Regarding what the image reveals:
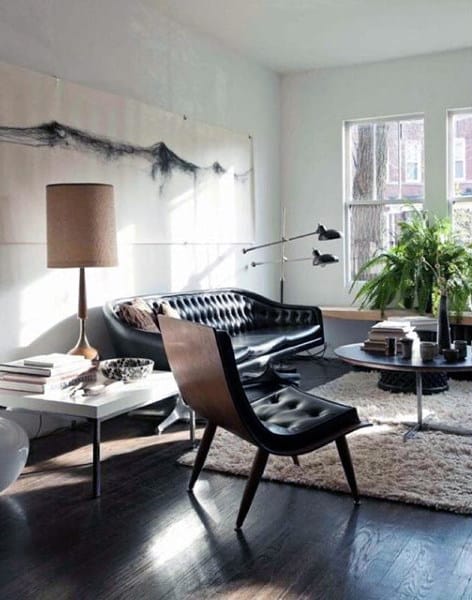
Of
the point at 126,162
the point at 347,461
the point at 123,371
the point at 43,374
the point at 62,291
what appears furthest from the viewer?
the point at 126,162

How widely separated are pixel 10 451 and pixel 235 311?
310cm

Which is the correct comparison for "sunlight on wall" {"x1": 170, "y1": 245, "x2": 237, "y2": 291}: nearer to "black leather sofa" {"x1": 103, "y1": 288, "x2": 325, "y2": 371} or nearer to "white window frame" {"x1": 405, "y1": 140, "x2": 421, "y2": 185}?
"black leather sofa" {"x1": 103, "y1": 288, "x2": 325, "y2": 371}

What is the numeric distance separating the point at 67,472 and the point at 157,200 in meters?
2.42

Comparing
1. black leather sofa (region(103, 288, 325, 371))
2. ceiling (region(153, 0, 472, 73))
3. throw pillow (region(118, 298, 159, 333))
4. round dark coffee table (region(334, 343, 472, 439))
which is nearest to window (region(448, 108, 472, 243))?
ceiling (region(153, 0, 472, 73))

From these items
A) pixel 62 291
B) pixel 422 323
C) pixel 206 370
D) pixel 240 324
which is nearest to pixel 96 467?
pixel 206 370

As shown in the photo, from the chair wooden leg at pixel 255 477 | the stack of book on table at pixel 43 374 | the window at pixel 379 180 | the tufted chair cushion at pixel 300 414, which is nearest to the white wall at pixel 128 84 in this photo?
the stack of book on table at pixel 43 374

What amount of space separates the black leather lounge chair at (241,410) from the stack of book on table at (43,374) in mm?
660

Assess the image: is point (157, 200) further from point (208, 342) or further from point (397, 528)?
point (397, 528)

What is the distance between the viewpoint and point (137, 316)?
4.45 metres

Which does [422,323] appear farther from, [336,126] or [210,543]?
[210,543]

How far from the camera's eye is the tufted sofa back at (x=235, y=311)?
524cm

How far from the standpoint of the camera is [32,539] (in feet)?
8.55

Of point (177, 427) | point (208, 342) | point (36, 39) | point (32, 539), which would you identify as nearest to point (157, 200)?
point (36, 39)

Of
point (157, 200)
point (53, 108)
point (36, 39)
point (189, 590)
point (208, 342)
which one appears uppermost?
point (36, 39)
